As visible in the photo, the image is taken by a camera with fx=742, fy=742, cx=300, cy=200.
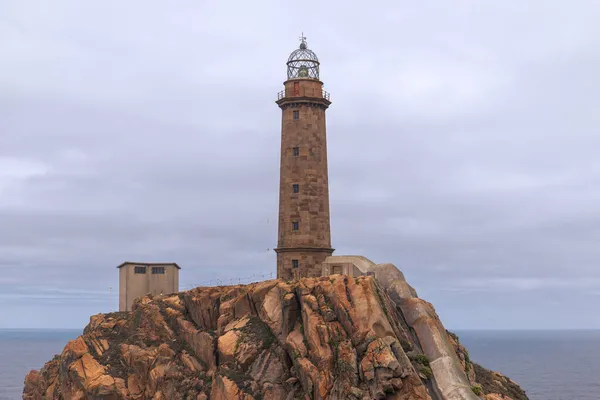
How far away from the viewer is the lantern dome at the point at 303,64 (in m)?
83.5

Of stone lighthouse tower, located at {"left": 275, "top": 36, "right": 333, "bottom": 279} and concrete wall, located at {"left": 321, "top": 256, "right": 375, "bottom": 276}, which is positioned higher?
stone lighthouse tower, located at {"left": 275, "top": 36, "right": 333, "bottom": 279}

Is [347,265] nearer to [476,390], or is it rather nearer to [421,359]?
[421,359]

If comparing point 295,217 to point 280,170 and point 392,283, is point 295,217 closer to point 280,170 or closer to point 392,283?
point 280,170

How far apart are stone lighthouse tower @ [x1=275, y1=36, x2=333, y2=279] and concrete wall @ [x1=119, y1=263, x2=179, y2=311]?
13109 mm

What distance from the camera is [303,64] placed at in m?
84.1

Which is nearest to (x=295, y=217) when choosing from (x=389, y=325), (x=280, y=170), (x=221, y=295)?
(x=280, y=170)

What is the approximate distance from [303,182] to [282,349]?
80.5 feet

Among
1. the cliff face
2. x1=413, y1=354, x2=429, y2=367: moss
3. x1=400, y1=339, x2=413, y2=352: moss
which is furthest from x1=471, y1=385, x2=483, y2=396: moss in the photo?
x1=400, y1=339, x2=413, y2=352: moss

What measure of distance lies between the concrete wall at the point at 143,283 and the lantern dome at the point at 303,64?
26115mm

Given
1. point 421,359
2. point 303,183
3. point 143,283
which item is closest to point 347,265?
point 303,183

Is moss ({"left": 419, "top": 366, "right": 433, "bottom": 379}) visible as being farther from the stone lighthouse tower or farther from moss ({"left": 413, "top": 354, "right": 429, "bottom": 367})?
the stone lighthouse tower

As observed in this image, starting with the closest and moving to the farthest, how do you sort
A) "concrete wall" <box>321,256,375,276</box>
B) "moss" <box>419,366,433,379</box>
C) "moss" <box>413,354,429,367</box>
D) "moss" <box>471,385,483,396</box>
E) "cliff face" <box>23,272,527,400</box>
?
"cliff face" <box>23,272,527,400</box> < "moss" <box>419,366,433,379</box> < "moss" <box>471,385,483,396</box> < "moss" <box>413,354,429,367</box> < "concrete wall" <box>321,256,375,276</box>

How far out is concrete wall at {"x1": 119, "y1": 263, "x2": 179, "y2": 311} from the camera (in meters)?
83.7

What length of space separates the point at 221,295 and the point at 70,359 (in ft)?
53.7
